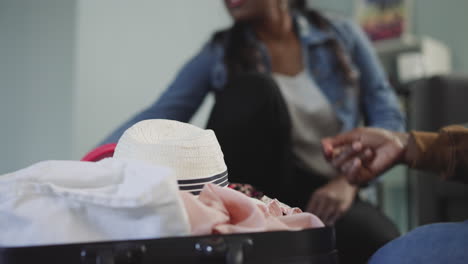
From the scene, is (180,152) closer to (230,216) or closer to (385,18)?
(230,216)

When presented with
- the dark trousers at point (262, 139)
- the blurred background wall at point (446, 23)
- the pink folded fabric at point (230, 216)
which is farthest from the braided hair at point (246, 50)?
the blurred background wall at point (446, 23)

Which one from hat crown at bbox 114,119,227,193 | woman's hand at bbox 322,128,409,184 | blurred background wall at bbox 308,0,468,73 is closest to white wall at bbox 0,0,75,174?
woman's hand at bbox 322,128,409,184

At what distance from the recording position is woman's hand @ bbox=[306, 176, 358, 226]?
2.85ft

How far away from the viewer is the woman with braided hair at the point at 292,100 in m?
0.77

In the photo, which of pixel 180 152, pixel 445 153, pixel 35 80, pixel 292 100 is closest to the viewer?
pixel 180 152

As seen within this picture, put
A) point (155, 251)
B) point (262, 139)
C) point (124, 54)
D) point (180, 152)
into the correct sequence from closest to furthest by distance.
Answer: point (155, 251), point (180, 152), point (262, 139), point (124, 54)

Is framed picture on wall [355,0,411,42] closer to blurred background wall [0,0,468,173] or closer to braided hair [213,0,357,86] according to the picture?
blurred background wall [0,0,468,173]

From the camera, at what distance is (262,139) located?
773 mm

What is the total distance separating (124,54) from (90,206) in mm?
1583

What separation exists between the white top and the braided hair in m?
0.08

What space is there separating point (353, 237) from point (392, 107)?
38 centimetres

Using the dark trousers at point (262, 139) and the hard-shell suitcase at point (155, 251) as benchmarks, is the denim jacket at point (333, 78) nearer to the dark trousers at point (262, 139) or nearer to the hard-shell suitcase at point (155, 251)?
the dark trousers at point (262, 139)

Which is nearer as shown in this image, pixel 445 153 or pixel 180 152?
pixel 180 152

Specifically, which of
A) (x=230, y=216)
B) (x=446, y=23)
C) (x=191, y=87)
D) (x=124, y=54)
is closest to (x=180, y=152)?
(x=230, y=216)
